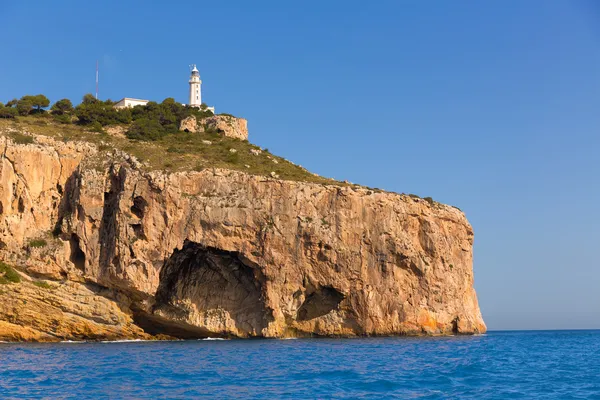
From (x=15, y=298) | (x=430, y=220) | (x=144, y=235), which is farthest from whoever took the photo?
(x=430, y=220)

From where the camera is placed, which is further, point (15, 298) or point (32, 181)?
point (32, 181)

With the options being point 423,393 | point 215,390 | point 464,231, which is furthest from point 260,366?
point 464,231

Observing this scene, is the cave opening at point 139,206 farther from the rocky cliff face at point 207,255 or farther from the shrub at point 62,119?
the shrub at point 62,119

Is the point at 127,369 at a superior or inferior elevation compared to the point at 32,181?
inferior

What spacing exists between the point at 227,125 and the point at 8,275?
26.9m

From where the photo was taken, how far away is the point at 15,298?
128 ft

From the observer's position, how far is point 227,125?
62.4 metres

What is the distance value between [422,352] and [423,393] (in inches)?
555

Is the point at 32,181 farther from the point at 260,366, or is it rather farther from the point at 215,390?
Answer: the point at 215,390

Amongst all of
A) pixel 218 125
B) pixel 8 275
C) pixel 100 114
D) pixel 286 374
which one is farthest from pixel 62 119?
pixel 286 374

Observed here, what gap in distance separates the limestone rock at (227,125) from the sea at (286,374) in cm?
3091

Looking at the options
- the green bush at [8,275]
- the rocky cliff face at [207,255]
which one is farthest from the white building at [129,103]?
the green bush at [8,275]

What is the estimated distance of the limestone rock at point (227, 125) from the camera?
62.1 meters

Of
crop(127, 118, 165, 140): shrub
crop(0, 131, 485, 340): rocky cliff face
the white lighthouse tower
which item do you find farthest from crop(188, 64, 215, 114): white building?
crop(0, 131, 485, 340): rocky cliff face
